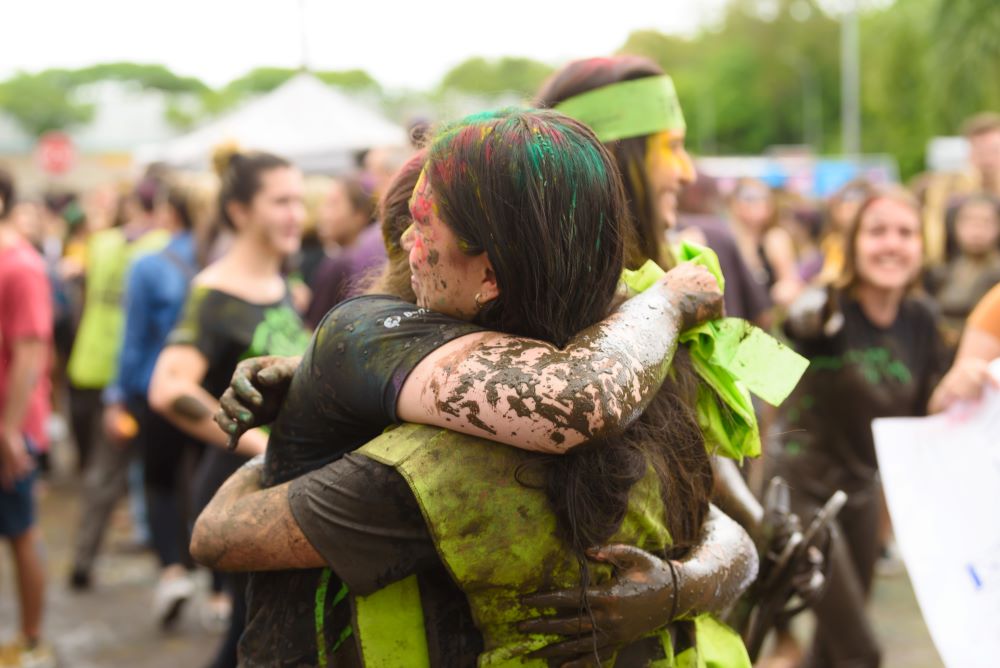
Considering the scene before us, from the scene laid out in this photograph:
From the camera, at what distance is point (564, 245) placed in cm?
147

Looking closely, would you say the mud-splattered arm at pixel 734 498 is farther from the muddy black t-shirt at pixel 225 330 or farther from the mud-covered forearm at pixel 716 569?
the muddy black t-shirt at pixel 225 330

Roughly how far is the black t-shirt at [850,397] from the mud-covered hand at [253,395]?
286 centimetres

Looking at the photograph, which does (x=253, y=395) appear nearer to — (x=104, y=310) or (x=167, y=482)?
(x=167, y=482)

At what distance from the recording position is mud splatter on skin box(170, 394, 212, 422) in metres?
3.63

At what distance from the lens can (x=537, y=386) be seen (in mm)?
1388

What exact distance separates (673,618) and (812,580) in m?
0.76

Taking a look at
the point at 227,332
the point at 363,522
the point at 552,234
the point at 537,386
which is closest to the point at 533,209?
the point at 552,234

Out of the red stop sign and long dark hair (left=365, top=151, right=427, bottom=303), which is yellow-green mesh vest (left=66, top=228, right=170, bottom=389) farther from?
the red stop sign

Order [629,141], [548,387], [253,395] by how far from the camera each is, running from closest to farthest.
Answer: [548,387] < [253,395] < [629,141]

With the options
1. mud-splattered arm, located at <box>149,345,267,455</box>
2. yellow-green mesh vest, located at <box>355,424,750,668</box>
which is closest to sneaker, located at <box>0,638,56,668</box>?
mud-splattered arm, located at <box>149,345,267,455</box>

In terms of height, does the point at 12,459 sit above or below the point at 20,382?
below

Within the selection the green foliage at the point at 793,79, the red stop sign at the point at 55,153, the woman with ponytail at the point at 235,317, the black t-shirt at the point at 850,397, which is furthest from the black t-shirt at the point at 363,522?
the green foliage at the point at 793,79

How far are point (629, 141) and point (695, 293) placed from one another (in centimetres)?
88

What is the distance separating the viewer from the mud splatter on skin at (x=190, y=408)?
3629 millimetres
